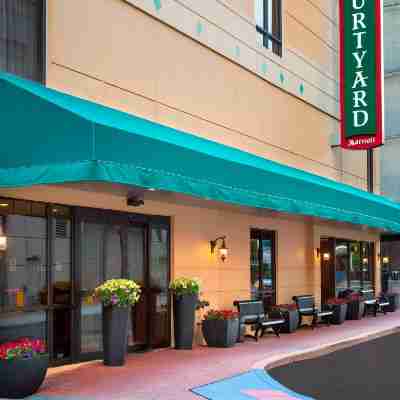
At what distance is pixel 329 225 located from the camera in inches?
882

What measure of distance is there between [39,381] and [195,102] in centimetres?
783

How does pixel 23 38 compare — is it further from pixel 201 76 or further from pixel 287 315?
pixel 287 315

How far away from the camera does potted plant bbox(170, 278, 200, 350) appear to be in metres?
14.3

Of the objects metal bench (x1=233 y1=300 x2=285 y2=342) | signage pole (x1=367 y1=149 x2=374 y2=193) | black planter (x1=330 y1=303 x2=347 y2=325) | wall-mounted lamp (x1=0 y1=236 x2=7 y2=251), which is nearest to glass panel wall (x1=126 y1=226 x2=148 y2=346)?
metal bench (x1=233 y1=300 x2=285 y2=342)

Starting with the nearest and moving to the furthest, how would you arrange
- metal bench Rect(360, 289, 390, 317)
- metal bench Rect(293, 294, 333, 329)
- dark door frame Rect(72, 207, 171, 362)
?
1. dark door frame Rect(72, 207, 171, 362)
2. metal bench Rect(293, 294, 333, 329)
3. metal bench Rect(360, 289, 390, 317)

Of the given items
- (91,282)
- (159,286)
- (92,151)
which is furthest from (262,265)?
(92,151)

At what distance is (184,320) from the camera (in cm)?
1439

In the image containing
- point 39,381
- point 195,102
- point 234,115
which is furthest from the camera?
point 234,115

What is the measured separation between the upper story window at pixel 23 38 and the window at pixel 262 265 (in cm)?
832

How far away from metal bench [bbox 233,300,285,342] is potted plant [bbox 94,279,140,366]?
4.43 metres

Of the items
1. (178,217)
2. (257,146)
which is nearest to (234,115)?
(257,146)

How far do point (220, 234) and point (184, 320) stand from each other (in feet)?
9.34

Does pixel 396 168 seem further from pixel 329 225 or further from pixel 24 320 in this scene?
pixel 24 320

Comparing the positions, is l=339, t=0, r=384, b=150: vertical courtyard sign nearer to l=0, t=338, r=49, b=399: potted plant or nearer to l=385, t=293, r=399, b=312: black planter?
Answer: l=385, t=293, r=399, b=312: black planter
